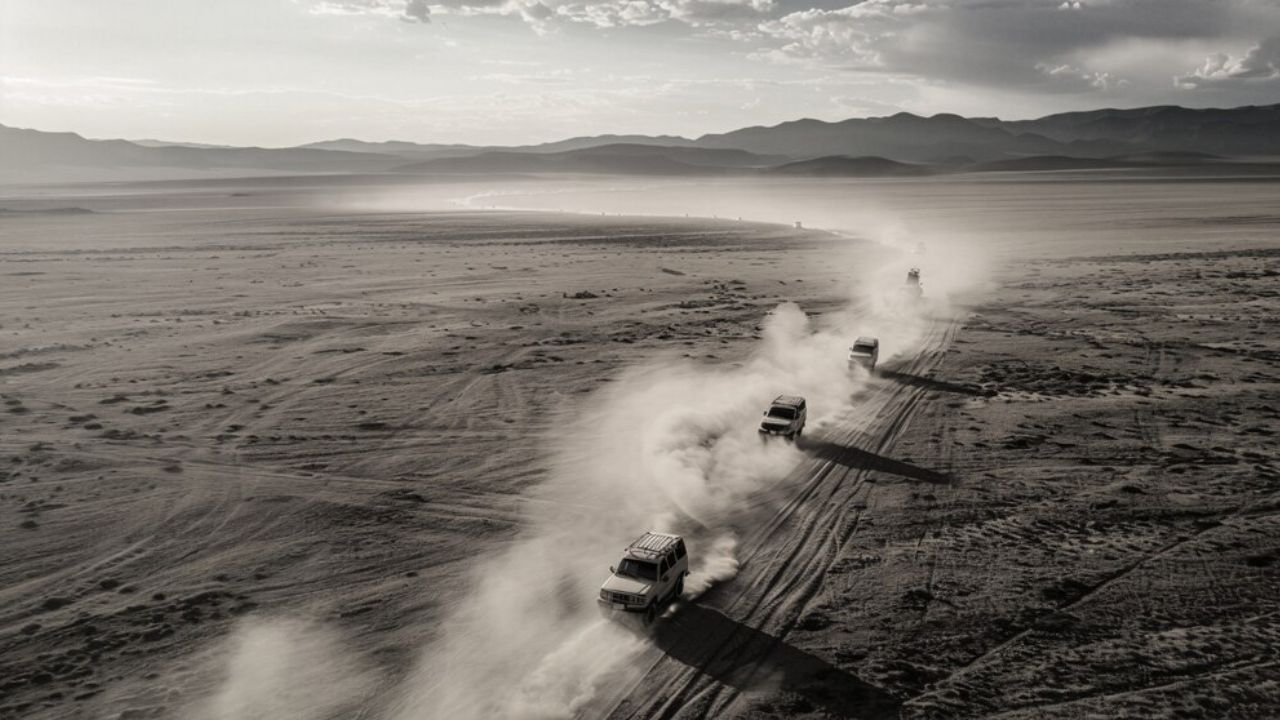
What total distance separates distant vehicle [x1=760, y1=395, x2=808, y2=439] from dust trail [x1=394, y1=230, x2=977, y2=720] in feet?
1.85

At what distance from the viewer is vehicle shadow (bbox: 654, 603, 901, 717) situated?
20.5m

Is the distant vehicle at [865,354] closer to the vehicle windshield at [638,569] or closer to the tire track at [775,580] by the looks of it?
the tire track at [775,580]

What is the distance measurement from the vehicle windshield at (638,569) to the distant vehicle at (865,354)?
29794 millimetres

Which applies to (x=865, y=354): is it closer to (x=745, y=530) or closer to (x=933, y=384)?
(x=933, y=384)

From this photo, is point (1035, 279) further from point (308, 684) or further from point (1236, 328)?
point (308, 684)

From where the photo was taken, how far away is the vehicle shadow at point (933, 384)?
46.0m

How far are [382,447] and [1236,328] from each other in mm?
55256

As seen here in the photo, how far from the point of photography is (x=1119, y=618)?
23.7 m

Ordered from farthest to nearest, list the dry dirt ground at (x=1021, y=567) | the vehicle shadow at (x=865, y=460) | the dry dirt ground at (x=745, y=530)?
the vehicle shadow at (x=865, y=460) < the dry dirt ground at (x=745, y=530) < the dry dirt ground at (x=1021, y=567)

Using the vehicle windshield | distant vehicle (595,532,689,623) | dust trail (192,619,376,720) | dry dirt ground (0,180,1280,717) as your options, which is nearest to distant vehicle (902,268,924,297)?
dry dirt ground (0,180,1280,717)

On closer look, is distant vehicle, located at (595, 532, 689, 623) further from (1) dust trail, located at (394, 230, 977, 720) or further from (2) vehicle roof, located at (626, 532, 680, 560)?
(1) dust trail, located at (394, 230, 977, 720)

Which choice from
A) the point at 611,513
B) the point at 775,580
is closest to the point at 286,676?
the point at 611,513

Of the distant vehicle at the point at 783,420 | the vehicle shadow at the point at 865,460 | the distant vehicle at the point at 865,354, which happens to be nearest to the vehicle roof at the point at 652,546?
the vehicle shadow at the point at 865,460

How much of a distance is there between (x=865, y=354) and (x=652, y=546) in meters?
29.1
